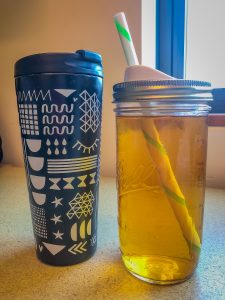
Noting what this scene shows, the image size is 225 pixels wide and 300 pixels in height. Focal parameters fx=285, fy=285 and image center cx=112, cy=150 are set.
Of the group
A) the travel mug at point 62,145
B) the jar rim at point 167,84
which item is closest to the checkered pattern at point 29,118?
the travel mug at point 62,145

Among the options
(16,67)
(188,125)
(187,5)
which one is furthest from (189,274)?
(187,5)

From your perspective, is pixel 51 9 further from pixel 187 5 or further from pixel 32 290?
pixel 32 290

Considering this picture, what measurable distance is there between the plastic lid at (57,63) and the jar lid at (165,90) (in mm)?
48

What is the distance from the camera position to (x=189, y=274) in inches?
13.0

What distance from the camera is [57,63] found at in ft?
1.00

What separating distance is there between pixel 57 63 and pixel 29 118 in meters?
0.07

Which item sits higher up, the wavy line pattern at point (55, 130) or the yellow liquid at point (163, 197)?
the wavy line pattern at point (55, 130)

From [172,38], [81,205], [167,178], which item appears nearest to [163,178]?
[167,178]

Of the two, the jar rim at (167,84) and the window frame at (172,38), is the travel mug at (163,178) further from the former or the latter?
the window frame at (172,38)

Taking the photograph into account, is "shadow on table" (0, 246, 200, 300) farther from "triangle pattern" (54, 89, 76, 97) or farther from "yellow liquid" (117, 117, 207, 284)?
"triangle pattern" (54, 89, 76, 97)

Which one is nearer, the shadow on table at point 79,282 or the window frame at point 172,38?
the shadow on table at point 79,282

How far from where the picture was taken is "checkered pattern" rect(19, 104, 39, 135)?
0.32 m

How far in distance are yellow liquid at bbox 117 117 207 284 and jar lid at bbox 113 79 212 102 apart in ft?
0.09

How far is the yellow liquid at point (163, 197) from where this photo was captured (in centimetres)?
32
